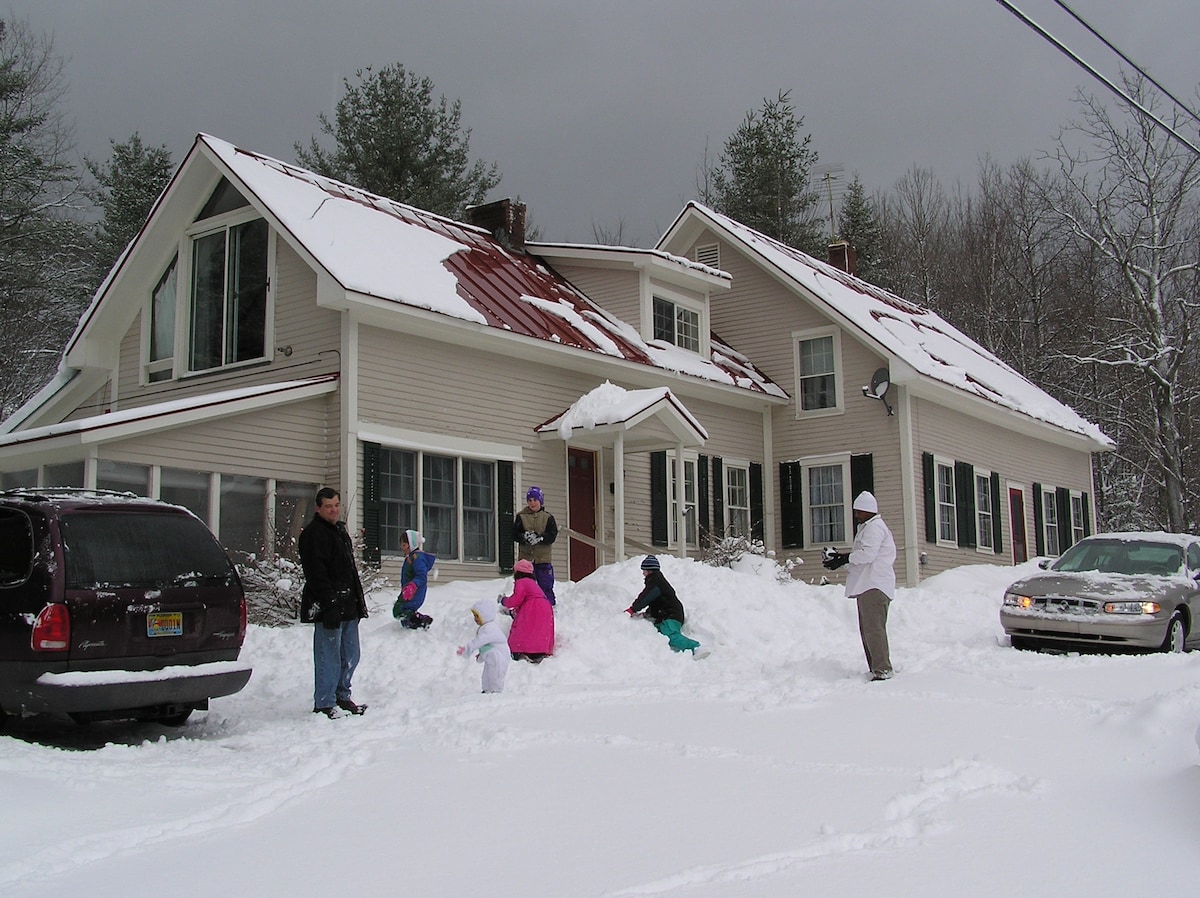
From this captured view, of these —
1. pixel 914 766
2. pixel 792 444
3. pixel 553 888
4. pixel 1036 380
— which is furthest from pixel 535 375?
pixel 1036 380

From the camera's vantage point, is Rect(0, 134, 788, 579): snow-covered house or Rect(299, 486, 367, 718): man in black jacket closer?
Rect(299, 486, 367, 718): man in black jacket

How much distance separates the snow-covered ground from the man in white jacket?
29 centimetres

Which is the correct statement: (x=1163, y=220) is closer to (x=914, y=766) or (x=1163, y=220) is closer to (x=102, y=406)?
(x=102, y=406)

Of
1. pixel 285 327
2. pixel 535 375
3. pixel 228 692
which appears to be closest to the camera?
pixel 228 692

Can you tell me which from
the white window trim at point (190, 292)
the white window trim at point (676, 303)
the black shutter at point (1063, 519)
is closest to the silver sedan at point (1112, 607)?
the white window trim at point (676, 303)

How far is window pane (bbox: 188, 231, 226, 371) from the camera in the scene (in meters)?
17.8

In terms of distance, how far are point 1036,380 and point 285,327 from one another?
26.1m

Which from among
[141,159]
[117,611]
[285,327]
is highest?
[141,159]

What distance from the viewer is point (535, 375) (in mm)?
18312

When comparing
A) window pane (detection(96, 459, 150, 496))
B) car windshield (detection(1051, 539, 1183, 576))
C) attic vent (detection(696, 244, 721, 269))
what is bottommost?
car windshield (detection(1051, 539, 1183, 576))

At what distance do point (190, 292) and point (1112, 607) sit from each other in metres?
13.6

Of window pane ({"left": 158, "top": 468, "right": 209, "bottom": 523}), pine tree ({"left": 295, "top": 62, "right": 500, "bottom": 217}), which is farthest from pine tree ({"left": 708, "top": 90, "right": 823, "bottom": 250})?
window pane ({"left": 158, "top": 468, "right": 209, "bottom": 523})

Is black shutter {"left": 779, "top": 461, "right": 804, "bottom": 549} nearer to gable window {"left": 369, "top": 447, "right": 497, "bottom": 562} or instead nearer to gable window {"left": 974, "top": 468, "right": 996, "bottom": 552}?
gable window {"left": 974, "top": 468, "right": 996, "bottom": 552}

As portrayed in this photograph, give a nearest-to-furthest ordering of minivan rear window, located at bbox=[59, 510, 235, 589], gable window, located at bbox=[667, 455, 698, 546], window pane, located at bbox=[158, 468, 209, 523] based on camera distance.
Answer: minivan rear window, located at bbox=[59, 510, 235, 589] → window pane, located at bbox=[158, 468, 209, 523] → gable window, located at bbox=[667, 455, 698, 546]
